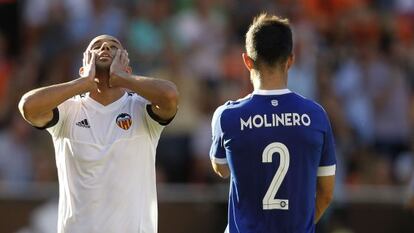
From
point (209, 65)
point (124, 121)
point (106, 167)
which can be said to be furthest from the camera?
point (209, 65)

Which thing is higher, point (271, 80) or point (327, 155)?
point (271, 80)

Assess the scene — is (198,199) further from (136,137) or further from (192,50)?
(136,137)

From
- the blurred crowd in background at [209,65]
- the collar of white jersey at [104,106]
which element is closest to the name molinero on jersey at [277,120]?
the collar of white jersey at [104,106]

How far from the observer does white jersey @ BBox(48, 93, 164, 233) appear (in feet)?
26.4

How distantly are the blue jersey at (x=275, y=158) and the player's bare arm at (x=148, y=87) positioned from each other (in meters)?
0.40

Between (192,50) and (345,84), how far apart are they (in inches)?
88.0

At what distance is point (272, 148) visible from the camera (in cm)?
768

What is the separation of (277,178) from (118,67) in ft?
4.46

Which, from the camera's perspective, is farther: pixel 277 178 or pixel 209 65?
pixel 209 65

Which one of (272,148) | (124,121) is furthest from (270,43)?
(124,121)

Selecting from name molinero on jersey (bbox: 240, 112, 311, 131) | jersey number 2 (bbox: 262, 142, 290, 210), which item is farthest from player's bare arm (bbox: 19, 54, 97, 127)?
jersey number 2 (bbox: 262, 142, 290, 210)

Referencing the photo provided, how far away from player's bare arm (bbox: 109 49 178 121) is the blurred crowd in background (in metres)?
6.93

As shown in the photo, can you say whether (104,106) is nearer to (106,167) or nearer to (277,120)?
(106,167)

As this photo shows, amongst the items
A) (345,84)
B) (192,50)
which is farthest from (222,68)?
(345,84)
